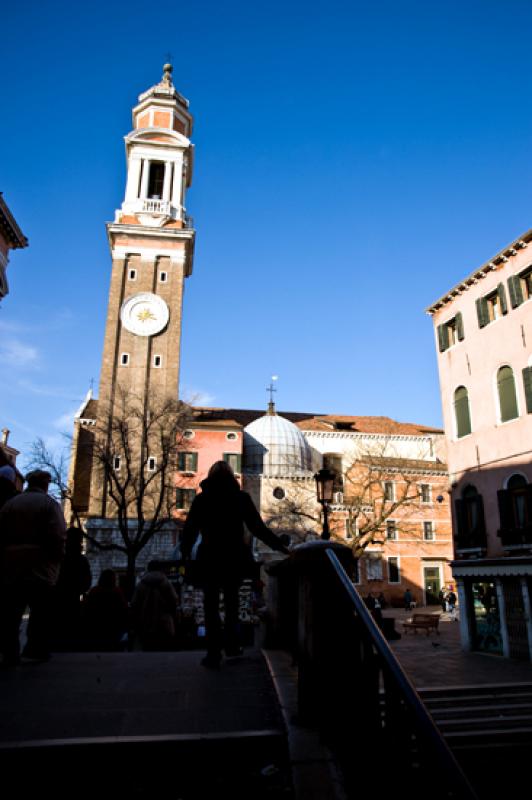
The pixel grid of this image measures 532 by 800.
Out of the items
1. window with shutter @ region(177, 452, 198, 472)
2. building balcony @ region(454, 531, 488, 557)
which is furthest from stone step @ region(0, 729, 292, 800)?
window with shutter @ region(177, 452, 198, 472)

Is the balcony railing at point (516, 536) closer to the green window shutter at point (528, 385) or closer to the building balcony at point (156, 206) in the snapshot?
the green window shutter at point (528, 385)

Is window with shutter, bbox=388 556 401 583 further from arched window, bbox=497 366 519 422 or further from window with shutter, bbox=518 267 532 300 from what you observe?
window with shutter, bbox=518 267 532 300

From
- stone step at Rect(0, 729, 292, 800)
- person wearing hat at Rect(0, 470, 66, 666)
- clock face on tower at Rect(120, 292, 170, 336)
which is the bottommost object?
stone step at Rect(0, 729, 292, 800)

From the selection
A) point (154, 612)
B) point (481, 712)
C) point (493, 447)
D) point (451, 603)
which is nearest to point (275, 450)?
point (451, 603)

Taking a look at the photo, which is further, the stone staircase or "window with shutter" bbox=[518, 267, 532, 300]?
"window with shutter" bbox=[518, 267, 532, 300]

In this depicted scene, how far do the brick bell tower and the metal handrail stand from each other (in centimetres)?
3312

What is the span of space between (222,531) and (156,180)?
154ft

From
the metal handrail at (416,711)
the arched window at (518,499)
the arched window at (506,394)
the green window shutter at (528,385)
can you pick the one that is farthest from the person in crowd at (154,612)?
the arched window at (506,394)

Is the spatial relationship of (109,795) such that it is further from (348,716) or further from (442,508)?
(442,508)

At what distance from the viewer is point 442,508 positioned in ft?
147

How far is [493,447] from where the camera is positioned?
813 inches

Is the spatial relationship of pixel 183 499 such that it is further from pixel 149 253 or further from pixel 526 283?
pixel 526 283

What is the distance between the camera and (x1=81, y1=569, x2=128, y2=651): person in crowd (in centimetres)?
767

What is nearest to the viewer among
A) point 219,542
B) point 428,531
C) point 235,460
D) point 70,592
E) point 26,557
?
point 26,557
